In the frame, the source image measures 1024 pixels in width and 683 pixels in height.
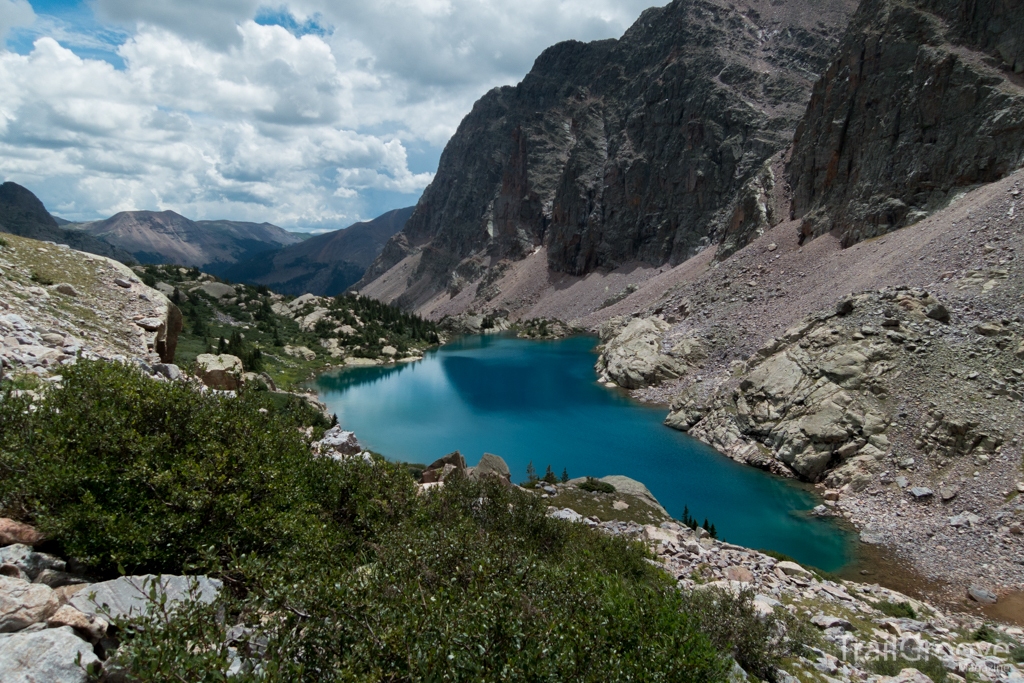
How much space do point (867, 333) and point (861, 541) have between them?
12.8 m

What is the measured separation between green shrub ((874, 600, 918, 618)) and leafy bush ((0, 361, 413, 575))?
13.7 meters

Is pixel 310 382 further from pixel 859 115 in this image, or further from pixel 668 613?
pixel 859 115

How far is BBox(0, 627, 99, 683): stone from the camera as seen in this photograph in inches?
170

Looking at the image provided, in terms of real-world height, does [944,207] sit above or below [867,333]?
above

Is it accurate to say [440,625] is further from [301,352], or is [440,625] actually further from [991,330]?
[301,352]

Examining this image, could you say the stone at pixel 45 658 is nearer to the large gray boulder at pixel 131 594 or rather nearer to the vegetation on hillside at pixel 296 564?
the vegetation on hillside at pixel 296 564

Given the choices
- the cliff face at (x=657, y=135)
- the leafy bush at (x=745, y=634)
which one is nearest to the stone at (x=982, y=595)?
the leafy bush at (x=745, y=634)

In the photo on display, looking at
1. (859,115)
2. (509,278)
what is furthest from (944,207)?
(509,278)

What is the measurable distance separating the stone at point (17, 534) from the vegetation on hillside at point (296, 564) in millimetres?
191

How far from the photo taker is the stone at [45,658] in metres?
4.32

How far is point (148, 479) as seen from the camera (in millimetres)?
7418

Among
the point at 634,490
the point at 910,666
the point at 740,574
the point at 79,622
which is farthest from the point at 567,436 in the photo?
the point at 79,622

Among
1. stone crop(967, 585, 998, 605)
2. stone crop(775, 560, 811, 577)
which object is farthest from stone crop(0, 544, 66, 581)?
stone crop(967, 585, 998, 605)

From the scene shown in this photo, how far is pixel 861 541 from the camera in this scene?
19797mm
